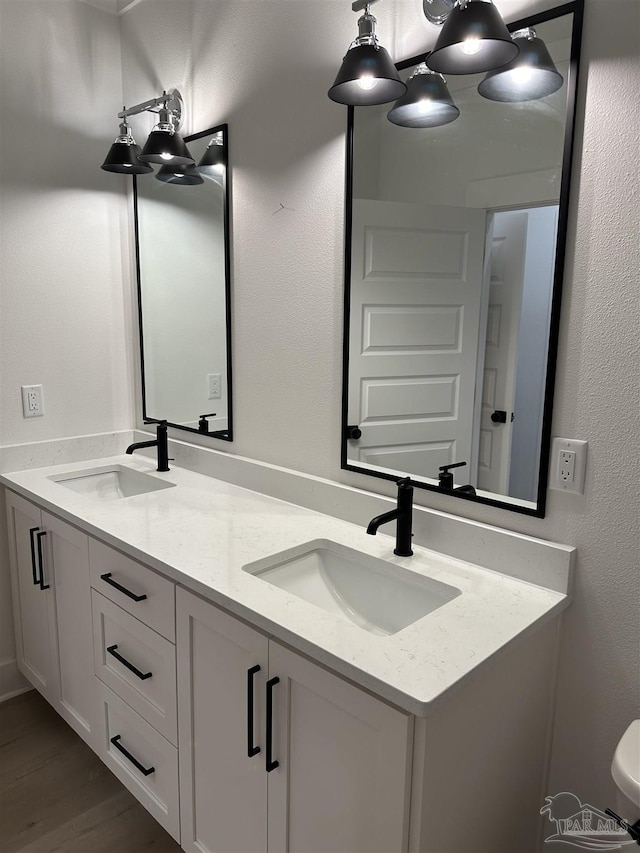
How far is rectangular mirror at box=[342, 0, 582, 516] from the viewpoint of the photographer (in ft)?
4.36

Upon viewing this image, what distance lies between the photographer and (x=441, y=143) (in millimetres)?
1504

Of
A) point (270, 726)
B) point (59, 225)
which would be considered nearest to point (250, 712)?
point (270, 726)

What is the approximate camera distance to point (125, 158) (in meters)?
Answer: 2.12

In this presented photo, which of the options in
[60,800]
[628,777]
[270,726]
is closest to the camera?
[628,777]

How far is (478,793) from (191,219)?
1.99m

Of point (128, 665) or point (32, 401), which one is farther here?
point (32, 401)

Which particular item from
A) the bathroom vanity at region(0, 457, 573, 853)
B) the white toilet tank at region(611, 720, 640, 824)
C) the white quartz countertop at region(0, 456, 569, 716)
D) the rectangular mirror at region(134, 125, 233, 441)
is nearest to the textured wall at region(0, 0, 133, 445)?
the rectangular mirror at region(134, 125, 233, 441)

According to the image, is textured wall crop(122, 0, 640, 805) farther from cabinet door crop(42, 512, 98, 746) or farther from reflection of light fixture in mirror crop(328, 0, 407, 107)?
cabinet door crop(42, 512, 98, 746)

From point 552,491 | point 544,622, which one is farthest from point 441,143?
point 544,622

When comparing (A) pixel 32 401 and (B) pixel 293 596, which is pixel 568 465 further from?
(A) pixel 32 401

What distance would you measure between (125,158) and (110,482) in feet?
3.96

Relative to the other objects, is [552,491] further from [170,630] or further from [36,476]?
[36,476]

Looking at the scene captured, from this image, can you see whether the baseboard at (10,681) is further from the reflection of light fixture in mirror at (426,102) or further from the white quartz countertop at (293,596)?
the reflection of light fixture in mirror at (426,102)

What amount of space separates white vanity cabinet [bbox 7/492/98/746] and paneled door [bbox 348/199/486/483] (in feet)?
3.14
